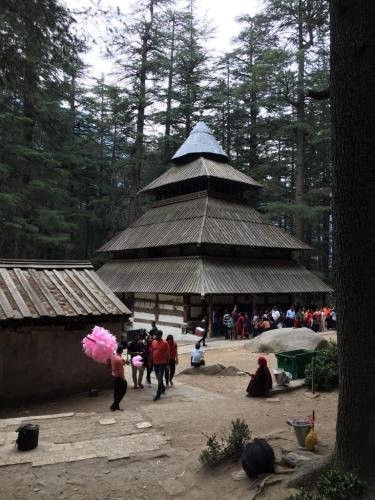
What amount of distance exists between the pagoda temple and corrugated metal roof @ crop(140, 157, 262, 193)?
10 centimetres

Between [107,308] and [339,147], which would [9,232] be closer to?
[107,308]

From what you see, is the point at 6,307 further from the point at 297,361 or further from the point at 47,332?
the point at 297,361

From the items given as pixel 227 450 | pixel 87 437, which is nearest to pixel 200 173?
pixel 87 437

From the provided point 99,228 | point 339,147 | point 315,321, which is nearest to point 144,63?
point 99,228

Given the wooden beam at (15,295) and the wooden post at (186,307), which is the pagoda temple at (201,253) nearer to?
the wooden post at (186,307)

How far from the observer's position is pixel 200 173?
29.6 meters

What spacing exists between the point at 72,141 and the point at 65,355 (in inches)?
1283

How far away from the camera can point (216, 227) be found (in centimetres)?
2655

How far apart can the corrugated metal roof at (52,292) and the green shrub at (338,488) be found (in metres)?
7.75

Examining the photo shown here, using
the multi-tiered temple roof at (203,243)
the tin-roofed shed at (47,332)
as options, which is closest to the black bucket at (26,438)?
the tin-roofed shed at (47,332)

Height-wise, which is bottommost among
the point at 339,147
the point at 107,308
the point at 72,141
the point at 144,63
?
the point at 107,308

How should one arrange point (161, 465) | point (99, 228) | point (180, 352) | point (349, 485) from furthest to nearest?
point (99, 228) → point (180, 352) → point (161, 465) → point (349, 485)

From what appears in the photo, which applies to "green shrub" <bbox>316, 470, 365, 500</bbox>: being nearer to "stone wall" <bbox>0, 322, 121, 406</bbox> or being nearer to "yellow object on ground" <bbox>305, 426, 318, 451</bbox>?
"yellow object on ground" <bbox>305, 426, 318, 451</bbox>

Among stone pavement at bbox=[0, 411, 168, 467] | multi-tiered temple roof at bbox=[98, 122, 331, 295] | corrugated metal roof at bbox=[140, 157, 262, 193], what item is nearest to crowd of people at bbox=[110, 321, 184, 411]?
stone pavement at bbox=[0, 411, 168, 467]
